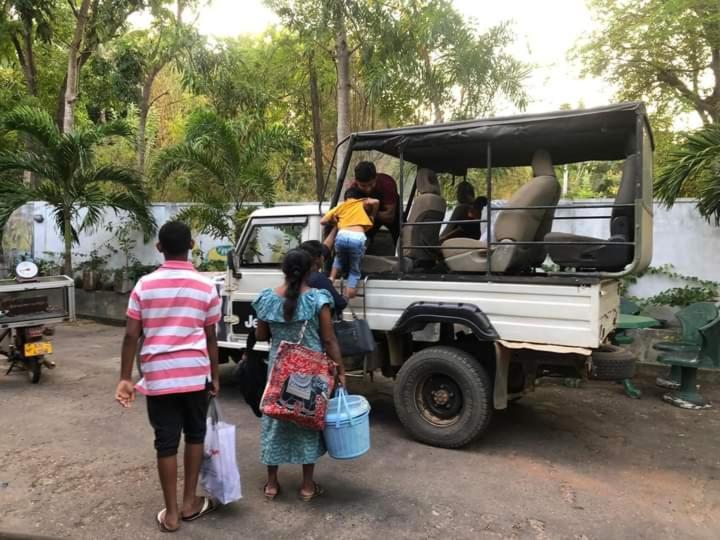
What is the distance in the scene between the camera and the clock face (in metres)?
6.13

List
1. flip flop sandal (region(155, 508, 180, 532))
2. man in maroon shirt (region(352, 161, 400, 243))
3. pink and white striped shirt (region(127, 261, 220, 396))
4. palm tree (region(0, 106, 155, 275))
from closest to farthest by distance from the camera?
pink and white striped shirt (region(127, 261, 220, 396)) → flip flop sandal (region(155, 508, 180, 532)) → man in maroon shirt (region(352, 161, 400, 243)) → palm tree (region(0, 106, 155, 275))

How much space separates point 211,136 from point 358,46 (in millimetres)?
2964

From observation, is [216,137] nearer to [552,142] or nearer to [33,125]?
[33,125]

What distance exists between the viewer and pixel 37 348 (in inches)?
240

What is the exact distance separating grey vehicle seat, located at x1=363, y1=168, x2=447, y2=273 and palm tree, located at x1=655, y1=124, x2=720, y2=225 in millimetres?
2951

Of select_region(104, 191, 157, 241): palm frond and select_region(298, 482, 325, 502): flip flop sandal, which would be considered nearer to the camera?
select_region(298, 482, 325, 502): flip flop sandal

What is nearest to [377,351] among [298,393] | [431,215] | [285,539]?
[431,215]

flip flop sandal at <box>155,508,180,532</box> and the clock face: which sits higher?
the clock face

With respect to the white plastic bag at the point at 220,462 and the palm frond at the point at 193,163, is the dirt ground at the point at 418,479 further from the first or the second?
the palm frond at the point at 193,163

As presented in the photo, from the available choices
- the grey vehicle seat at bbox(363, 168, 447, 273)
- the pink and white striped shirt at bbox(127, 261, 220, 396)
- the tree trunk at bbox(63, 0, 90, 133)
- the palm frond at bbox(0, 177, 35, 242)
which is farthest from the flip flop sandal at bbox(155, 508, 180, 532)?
the tree trunk at bbox(63, 0, 90, 133)

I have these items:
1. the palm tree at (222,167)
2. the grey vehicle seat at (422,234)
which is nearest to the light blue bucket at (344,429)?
the grey vehicle seat at (422,234)

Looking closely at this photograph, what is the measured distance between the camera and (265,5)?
9.88 metres

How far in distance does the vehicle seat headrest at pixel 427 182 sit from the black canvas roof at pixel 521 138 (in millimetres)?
198

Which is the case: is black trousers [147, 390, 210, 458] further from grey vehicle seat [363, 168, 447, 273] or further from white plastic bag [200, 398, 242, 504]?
grey vehicle seat [363, 168, 447, 273]
